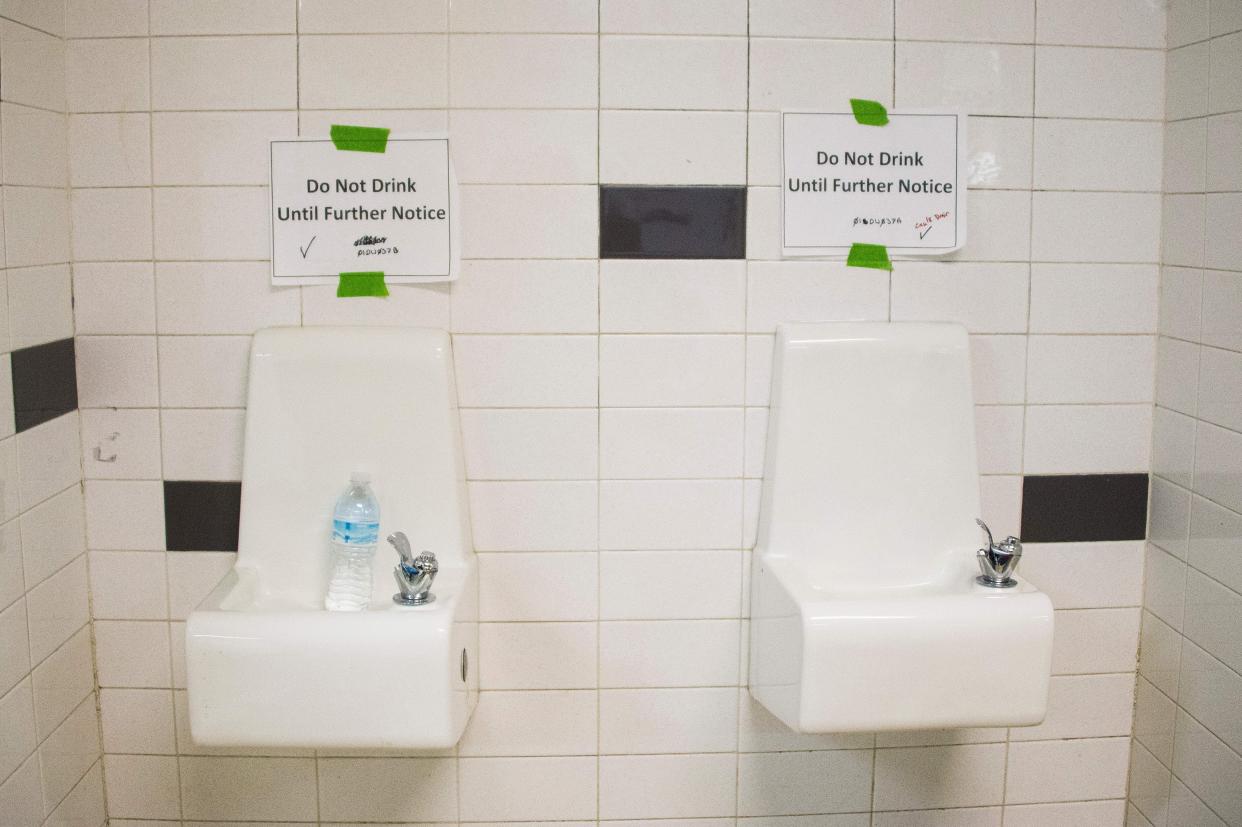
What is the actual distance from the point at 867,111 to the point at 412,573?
3.61 ft

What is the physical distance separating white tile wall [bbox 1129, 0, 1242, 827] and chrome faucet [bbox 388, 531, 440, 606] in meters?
1.31

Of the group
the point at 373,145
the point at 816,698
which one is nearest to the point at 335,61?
the point at 373,145

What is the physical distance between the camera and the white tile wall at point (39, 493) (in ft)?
5.92

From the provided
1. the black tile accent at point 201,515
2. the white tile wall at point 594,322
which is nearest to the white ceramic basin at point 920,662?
the white tile wall at point 594,322

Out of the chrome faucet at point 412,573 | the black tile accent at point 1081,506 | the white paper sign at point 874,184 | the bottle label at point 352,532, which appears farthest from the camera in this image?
the black tile accent at point 1081,506

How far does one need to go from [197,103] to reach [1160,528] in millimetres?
1882

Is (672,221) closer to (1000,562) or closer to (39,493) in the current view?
(1000,562)

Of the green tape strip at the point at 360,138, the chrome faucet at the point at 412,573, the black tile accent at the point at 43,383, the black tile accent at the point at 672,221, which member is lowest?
the chrome faucet at the point at 412,573

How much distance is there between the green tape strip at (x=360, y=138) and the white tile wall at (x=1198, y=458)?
4.56ft

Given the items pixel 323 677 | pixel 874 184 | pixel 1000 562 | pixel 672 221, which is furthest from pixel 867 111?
pixel 323 677

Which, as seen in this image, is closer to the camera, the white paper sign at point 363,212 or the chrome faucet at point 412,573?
the chrome faucet at point 412,573

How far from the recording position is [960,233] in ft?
6.73

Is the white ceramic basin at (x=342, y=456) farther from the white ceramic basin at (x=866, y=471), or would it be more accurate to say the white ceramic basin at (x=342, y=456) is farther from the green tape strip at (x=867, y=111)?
the green tape strip at (x=867, y=111)

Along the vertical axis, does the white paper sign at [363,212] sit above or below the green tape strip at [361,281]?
above
